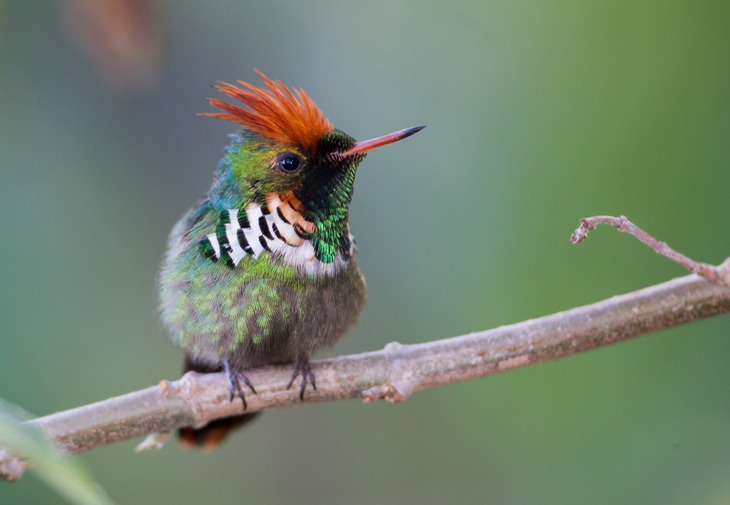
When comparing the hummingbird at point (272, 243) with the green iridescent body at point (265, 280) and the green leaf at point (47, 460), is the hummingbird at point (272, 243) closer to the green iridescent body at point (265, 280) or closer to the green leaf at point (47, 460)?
the green iridescent body at point (265, 280)

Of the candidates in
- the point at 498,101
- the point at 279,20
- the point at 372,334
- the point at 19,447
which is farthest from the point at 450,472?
the point at 19,447

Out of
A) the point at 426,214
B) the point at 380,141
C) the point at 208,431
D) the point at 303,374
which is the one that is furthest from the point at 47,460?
the point at 426,214

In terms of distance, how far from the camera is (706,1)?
2260 mm

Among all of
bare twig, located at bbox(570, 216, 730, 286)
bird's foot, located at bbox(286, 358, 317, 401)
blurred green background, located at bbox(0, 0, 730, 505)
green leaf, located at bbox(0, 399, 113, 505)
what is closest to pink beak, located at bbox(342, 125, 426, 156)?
bare twig, located at bbox(570, 216, 730, 286)

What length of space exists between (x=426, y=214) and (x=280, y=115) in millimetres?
1349

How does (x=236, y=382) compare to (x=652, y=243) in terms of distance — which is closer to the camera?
(x=652, y=243)

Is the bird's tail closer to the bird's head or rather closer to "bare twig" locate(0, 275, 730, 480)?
"bare twig" locate(0, 275, 730, 480)

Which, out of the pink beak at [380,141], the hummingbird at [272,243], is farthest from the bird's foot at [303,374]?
the pink beak at [380,141]

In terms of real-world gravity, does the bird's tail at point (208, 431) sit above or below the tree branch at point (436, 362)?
below

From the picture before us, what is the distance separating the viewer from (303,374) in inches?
69.4

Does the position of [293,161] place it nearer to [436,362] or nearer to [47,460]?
[436,362]

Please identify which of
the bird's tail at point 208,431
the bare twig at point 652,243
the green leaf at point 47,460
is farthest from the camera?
the bird's tail at point 208,431

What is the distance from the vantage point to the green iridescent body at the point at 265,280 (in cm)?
177

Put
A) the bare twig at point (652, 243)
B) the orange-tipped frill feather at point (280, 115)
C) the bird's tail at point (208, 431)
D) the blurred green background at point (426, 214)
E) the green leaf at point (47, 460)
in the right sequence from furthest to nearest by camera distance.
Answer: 1. the blurred green background at point (426, 214)
2. the bird's tail at point (208, 431)
3. the orange-tipped frill feather at point (280, 115)
4. the bare twig at point (652, 243)
5. the green leaf at point (47, 460)
